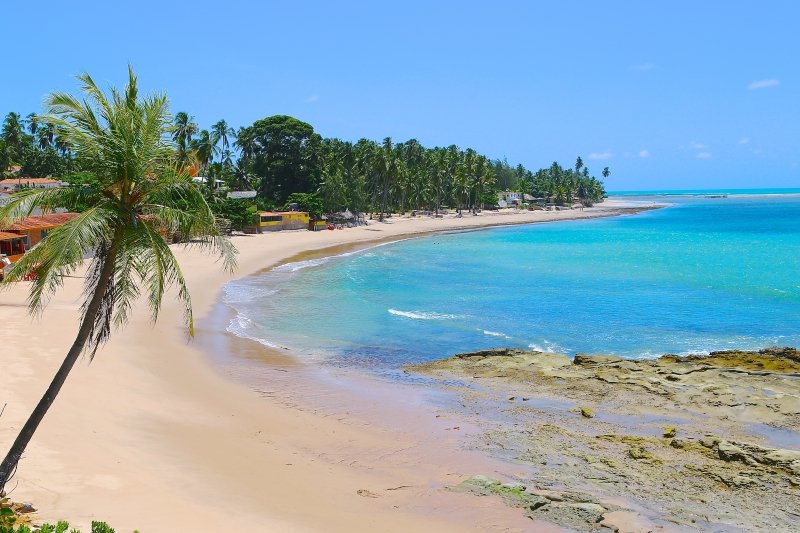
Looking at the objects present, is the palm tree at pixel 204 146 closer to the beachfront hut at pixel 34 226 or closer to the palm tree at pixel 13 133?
the palm tree at pixel 13 133

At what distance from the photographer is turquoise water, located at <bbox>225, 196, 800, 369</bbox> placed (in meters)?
24.2

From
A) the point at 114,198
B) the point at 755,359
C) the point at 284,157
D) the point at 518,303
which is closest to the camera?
the point at 114,198

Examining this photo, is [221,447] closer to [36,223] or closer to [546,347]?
[546,347]

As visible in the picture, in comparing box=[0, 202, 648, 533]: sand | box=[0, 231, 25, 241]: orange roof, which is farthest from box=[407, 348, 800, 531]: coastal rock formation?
box=[0, 231, 25, 241]: orange roof

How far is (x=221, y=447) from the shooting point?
12969 mm

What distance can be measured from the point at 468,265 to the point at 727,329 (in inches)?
965

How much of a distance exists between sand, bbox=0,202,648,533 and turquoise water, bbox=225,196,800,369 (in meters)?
4.45

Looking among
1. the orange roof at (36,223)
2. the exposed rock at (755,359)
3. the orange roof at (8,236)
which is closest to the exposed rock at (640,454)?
the exposed rock at (755,359)

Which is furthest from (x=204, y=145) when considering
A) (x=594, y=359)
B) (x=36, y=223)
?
(x=594, y=359)

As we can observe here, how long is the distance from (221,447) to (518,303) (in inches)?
890

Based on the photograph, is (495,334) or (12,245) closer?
(495,334)

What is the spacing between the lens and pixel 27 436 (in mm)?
8445

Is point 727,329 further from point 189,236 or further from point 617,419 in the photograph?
point 189,236

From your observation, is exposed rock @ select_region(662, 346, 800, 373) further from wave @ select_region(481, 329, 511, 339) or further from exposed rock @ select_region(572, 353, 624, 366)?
wave @ select_region(481, 329, 511, 339)
